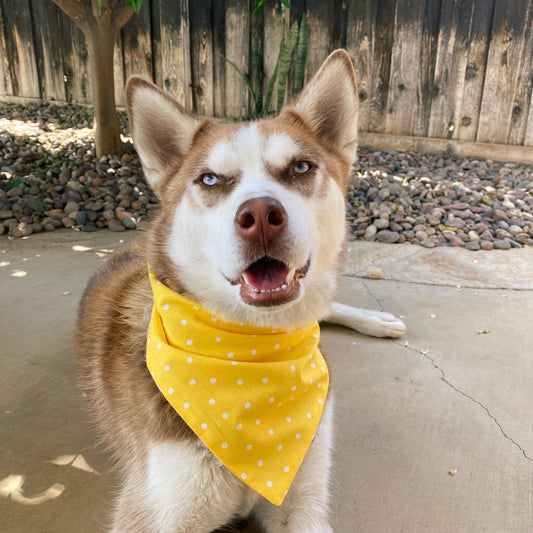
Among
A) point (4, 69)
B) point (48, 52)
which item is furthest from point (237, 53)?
point (4, 69)

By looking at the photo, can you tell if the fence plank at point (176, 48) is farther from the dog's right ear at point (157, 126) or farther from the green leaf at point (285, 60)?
the dog's right ear at point (157, 126)

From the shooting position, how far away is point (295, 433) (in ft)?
5.78

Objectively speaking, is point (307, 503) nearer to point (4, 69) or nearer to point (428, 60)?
point (428, 60)

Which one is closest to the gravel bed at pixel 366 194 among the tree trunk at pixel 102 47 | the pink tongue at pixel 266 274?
the tree trunk at pixel 102 47

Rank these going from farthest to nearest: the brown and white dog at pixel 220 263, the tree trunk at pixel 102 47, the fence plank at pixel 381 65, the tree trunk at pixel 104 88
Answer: the fence plank at pixel 381 65 → the tree trunk at pixel 104 88 → the tree trunk at pixel 102 47 → the brown and white dog at pixel 220 263

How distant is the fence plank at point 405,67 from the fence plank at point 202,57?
8.21 ft

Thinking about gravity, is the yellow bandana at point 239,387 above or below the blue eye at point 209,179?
below

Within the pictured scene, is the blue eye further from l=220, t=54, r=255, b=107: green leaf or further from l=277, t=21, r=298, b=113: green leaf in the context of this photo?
l=220, t=54, r=255, b=107: green leaf

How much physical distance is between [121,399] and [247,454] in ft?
1.90

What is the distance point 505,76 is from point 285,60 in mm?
2755

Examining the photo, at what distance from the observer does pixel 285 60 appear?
238 inches

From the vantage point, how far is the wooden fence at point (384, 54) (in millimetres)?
6031

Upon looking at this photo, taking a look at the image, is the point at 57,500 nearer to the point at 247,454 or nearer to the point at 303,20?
the point at 247,454

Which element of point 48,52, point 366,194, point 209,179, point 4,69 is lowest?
point 366,194
